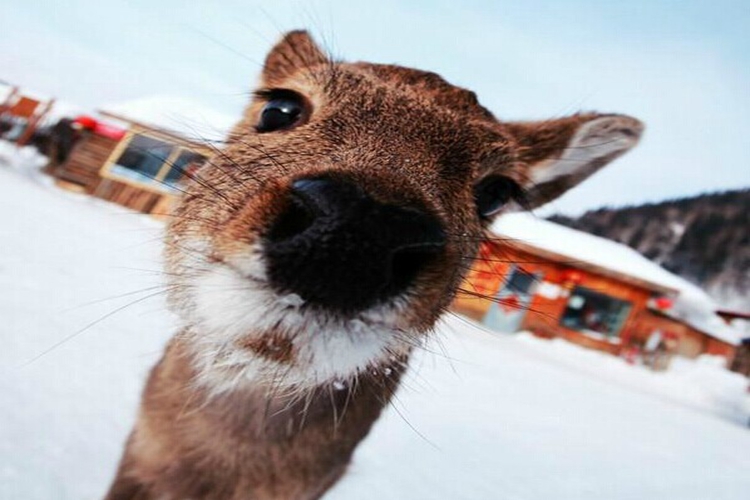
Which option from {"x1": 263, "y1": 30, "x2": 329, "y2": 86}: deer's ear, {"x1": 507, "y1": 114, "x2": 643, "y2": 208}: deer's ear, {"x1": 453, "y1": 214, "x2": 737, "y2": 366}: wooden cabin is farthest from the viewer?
{"x1": 453, "y1": 214, "x2": 737, "y2": 366}: wooden cabin

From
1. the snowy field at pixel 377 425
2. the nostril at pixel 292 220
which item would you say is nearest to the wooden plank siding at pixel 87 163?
the snowy field at pixel 377 425

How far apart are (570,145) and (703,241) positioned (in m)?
63.0

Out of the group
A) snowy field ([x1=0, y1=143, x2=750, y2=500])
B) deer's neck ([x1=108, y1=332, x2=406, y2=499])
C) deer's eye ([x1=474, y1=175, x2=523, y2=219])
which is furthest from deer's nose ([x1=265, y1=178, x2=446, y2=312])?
deer's eye ([x1=474, y1=175, x2=523, y2=219])

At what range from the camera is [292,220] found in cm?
115

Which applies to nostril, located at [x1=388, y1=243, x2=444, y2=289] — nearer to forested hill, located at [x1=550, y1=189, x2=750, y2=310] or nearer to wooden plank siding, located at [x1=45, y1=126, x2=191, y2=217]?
wooden plank siding, located at [x1=45, y1=126, x2=191, y2=217]

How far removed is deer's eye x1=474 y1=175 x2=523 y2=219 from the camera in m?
2.41

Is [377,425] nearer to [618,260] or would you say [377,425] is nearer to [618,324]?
[618,324]

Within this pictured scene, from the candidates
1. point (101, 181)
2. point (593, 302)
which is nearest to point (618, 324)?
point (593, 302)

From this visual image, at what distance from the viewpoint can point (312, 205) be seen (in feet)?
3.61

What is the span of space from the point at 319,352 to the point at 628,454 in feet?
22.3

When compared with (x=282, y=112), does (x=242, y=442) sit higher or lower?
lower

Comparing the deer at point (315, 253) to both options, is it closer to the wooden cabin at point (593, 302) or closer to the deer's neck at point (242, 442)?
the deer's neck at point (242, 442)

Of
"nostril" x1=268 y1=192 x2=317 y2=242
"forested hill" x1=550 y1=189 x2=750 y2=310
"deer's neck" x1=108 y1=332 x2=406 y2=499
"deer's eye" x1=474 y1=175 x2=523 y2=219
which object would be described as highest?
"forested hill" x1=550 y1=189 x2=750 y2=310

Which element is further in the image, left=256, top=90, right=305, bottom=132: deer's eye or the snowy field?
the snowy field
